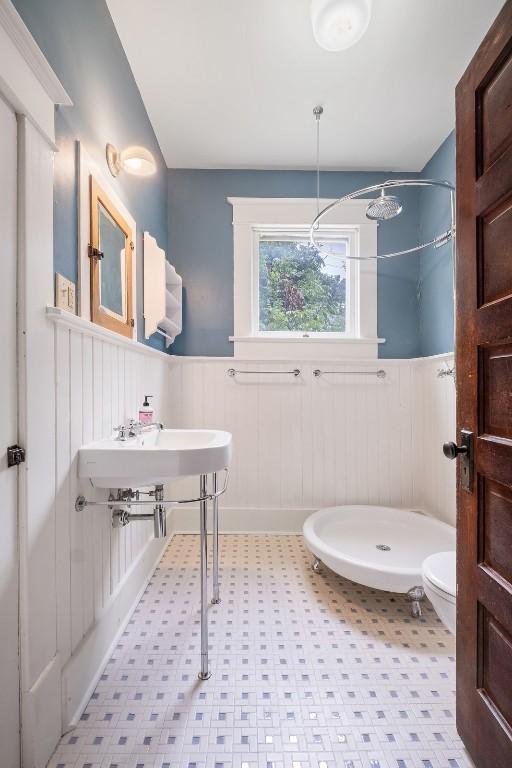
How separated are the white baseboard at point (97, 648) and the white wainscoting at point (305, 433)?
2.54ft

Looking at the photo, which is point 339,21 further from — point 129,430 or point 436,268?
point 129,430

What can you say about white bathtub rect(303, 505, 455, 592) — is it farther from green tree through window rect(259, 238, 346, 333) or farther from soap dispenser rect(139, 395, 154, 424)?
green tree through window rect(259, 238, 346, 333)

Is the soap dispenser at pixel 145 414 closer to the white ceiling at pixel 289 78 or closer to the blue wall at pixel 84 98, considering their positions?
the blue wall at pixel 84 98

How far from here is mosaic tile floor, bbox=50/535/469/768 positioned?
0.96 meters

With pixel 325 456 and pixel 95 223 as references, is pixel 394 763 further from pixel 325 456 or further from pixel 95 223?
pixel 95 223

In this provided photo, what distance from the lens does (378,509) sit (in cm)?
228

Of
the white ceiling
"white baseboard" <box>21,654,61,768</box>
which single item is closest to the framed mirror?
the white ceiling

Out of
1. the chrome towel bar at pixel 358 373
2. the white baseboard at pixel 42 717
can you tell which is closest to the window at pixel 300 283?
the chrome towel bar at pixel 358 373

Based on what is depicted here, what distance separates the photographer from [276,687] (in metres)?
1.16

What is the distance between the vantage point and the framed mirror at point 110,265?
4.12 feet

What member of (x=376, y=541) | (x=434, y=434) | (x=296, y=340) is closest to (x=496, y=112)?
(x=296, y=340)

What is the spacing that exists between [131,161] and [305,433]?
1821 mm

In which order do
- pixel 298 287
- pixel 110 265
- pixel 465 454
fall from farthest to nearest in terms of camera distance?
pixel 298 287 → pixel 110 265 → pixel 465 454

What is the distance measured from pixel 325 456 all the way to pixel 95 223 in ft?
6.25
